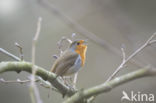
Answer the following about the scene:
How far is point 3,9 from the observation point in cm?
762

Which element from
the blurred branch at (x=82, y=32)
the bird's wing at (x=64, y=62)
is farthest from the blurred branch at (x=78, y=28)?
the bird's wing at (x=64, y=62)

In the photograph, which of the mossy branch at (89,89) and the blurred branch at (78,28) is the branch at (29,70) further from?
the blurred branch at (78,28)

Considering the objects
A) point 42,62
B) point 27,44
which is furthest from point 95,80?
point 27,44

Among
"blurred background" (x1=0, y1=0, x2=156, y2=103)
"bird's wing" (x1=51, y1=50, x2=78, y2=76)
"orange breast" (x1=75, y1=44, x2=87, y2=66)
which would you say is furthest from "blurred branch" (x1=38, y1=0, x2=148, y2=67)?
"blurred background" (x1=0, y1=0, x2=156, y2=103)

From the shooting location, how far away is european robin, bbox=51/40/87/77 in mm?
3015

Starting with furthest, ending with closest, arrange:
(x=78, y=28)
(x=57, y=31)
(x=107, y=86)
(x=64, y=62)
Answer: (x=57, y=31)
(x=64, y=62)
(x=78, y=28)
(x=107, y=86)

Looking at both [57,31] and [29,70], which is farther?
[57,31]

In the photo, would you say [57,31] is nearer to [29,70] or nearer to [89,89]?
[29,70]

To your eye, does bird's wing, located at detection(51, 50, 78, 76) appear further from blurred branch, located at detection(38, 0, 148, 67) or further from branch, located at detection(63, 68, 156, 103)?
branch, located at detection(63, 68, 156, 103)

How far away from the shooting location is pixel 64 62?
10.3 feet

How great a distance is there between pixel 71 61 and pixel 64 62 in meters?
0.19

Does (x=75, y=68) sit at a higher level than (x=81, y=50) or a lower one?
lower

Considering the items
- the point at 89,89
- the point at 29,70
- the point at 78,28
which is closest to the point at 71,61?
the point at 78,28

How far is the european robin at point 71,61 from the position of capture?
3.02 m
